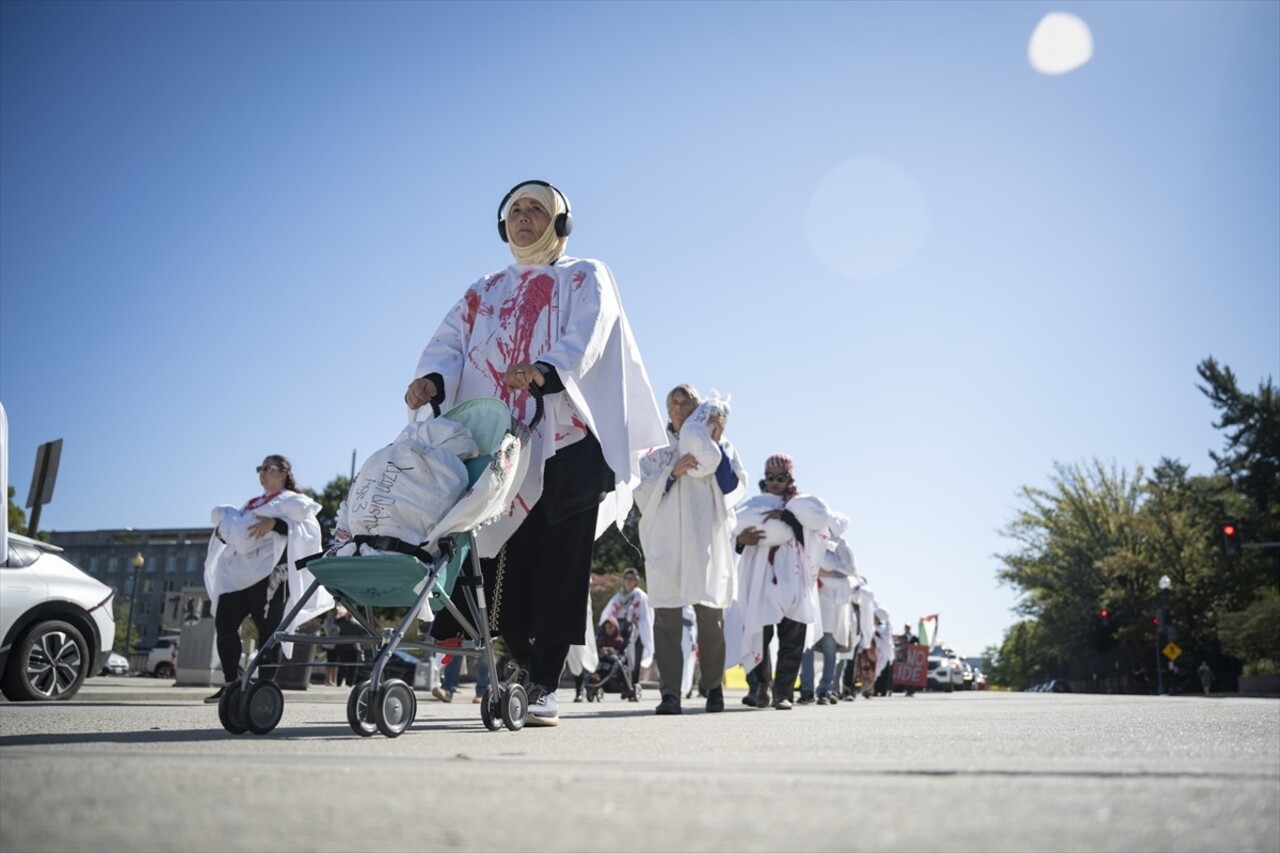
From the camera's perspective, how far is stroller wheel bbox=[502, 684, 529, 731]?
4.70 m

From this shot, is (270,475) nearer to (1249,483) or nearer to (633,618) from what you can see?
(633,618)

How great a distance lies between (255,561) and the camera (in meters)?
10.1

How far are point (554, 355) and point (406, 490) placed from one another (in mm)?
1153

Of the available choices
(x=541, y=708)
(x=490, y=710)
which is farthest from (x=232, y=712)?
(x=541, y=708)

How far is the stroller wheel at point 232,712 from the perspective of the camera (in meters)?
3.93

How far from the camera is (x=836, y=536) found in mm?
13781

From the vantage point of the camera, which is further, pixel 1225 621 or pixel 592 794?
pixel 1225 621

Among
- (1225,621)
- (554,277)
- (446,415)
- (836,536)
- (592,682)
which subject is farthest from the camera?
(1225,621)

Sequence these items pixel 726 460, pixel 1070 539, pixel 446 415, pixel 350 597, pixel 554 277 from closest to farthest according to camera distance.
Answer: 1. pixel 350 597
2. pixel 446 415
3. pixel 554 277
4. pixel 726 460
5. pixel 1070 539

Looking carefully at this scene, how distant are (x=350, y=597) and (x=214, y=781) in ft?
8.08

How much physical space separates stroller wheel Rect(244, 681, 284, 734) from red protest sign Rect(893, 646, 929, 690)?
27903 millimetres

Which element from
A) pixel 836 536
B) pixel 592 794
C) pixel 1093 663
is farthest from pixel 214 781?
pixel 1093 663

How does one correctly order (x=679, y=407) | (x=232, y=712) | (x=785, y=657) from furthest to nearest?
(x=785, y=657)
(x=679, y=407)
(x=232, y=712)

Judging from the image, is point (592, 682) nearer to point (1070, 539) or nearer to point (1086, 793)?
point (1086, 793)
